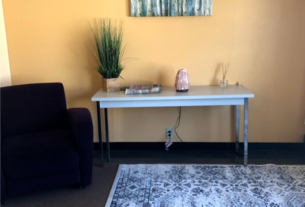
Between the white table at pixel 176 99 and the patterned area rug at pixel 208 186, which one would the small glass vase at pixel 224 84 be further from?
the patterned area rug at pixel 208 186

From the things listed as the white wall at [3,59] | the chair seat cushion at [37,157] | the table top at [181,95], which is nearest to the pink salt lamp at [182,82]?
the table top at [181,95]

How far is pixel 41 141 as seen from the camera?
232 cm

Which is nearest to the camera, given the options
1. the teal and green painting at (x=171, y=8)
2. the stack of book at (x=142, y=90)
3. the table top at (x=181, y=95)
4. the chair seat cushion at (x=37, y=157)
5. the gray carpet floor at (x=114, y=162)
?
the chair seat cushion at (x=37, y=157)

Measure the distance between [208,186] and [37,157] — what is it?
133 cm

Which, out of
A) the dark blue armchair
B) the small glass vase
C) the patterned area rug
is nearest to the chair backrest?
the dark blue armchair

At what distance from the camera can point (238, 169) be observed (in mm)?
2664

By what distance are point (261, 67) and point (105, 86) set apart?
1537 mm

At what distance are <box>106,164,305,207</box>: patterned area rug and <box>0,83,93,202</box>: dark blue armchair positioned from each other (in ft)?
1.26

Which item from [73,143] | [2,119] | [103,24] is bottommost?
[73,143]

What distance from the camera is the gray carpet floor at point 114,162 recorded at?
2.23m

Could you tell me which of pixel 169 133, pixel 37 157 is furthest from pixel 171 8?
pixel 37 157

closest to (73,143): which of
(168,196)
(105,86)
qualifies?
(105,86)

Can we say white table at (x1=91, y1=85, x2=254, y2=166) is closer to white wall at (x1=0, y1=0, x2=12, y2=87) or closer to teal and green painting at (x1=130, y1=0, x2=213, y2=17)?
teal and green painting at (x1=130, y1=0, x2=213, y2=17)

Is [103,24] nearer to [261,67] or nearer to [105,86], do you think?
[105,86]
